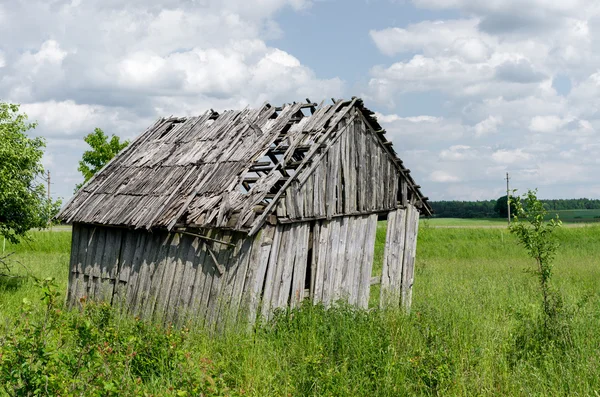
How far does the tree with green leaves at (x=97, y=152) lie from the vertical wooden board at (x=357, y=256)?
1917 cm

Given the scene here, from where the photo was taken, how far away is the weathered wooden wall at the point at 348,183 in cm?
1065

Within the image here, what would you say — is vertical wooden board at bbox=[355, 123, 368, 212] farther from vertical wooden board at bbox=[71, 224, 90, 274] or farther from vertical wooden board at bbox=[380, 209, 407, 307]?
vertical wooden board at bbox=[71, 224, 90, 274]

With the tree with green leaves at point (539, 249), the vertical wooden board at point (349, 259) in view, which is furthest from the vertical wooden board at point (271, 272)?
the tree with green leaves at point (539, 249)

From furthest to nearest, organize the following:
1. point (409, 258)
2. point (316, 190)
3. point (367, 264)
Answer: point (409, 258), point (367, 264), point (316, 190)

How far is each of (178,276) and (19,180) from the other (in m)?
7.90

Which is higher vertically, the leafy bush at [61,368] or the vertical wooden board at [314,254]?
the vertical wooden board at [314,254]

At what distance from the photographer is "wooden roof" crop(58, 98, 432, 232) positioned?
34.0 ft

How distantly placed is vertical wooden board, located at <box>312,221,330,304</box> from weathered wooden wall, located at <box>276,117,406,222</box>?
255mm

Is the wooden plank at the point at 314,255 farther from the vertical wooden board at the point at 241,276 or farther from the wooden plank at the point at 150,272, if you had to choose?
the wooden plank at the point at 150,272

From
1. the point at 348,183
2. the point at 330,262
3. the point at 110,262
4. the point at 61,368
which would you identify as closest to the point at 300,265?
the point at 330,262

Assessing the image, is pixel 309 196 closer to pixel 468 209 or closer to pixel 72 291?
pixel 72 291

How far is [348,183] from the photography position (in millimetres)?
12023

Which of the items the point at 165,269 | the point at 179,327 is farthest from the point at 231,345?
the point at 165,269

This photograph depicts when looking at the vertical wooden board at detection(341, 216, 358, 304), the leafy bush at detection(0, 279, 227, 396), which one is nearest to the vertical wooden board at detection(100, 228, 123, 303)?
the vertical wooden board at detection(341, 216, 358, 304)
